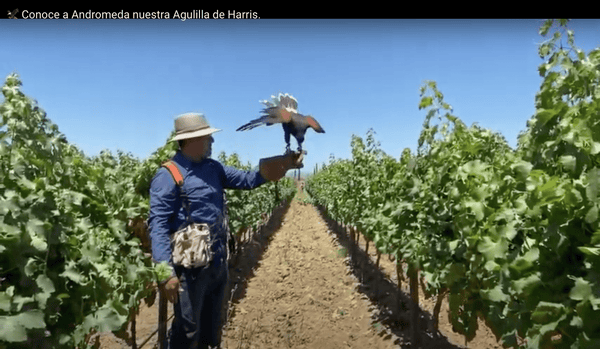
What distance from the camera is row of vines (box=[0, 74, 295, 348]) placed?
5.62 feet

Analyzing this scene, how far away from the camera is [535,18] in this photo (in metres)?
1.90

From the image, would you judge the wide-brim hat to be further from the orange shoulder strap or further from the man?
the orange shoulder strap

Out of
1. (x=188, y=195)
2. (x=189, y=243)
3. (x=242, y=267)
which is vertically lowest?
(x=242, y=267)

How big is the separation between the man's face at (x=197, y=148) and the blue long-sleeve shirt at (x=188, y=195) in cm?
5

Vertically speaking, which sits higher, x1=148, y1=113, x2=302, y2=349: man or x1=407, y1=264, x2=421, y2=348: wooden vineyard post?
x1=148, y1=113, x2=302, y2=349: man

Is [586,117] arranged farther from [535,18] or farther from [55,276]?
[55,276]

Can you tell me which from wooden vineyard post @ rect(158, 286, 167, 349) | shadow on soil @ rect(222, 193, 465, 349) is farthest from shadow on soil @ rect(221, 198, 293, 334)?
wooden vineyard post @ rect(158, 286, 167, 349)

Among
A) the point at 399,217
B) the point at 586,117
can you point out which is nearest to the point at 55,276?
the point at 586,117

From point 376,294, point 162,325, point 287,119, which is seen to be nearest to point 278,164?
point 287,119

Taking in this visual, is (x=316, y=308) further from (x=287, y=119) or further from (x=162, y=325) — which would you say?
(x=287, y=119)

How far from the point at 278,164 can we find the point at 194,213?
74 cm

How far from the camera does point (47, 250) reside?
6.03 feet

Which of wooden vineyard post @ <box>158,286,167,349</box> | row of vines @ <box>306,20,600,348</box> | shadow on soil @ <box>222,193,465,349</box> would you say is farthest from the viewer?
shadow on soil @ <box>222,193,465,349</box>

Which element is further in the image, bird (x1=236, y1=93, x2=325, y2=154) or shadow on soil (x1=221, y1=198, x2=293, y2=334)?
shadow on soil (x1=221, y1=198, x2=293, y2=334)
